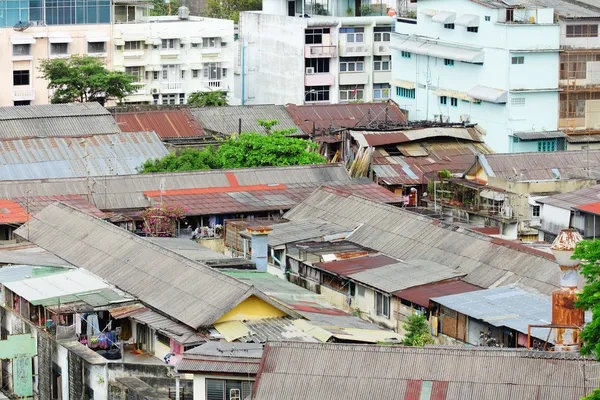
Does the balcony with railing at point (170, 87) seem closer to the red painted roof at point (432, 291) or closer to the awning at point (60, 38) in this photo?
the awning at point (60, 38)

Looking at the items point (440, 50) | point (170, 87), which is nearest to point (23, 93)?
point (170, 87)

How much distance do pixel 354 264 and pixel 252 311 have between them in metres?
9.33

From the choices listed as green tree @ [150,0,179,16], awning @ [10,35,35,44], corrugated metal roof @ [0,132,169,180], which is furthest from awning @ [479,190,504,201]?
green tree @ [150,0,179,16]

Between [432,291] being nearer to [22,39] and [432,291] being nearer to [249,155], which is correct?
[249,155]

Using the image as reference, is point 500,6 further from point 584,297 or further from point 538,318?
point 584,297

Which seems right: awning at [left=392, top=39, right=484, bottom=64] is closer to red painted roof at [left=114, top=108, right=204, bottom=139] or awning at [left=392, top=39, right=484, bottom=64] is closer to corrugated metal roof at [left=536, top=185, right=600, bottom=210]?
red painted roof at [left=114, top=108, right=204, bottom=139]

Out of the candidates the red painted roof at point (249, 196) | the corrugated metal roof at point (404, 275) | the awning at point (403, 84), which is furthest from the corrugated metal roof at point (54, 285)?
the awning at point (403, 84)

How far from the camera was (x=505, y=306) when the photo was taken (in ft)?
139

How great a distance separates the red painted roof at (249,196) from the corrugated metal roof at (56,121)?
1177cm

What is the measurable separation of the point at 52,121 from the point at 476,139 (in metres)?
21.6

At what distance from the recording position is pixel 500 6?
7500 centimetres

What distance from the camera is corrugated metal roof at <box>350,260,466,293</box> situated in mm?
45781

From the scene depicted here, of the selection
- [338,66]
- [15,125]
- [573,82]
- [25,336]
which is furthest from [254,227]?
[338,66]

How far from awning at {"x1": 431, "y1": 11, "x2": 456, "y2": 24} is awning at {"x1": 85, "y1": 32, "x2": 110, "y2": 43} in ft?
79.8
